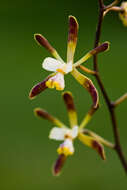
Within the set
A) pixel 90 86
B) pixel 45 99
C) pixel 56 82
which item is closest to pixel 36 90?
pixel 56 82

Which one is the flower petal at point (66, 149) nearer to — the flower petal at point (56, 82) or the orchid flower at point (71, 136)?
the orchid flower at point (71, 136)

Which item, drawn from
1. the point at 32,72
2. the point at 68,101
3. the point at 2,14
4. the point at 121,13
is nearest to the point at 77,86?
the point at 32,72

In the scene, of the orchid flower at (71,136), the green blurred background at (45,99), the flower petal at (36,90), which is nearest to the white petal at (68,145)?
the orchid flower at (71,136)

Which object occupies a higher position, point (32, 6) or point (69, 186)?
point (32, 6)

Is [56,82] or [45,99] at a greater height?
[56,82]

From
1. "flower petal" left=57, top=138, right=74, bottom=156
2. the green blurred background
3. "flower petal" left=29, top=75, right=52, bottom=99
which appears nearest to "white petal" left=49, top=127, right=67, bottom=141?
"flower petal" left=57, top=138, right=74, bottom=156

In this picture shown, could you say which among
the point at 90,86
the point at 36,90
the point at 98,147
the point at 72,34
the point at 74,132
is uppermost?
the point at 72,34

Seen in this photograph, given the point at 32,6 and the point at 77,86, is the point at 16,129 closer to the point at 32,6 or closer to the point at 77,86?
the point at 77,86

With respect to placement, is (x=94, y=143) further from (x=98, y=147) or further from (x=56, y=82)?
(x=56, y=82)
